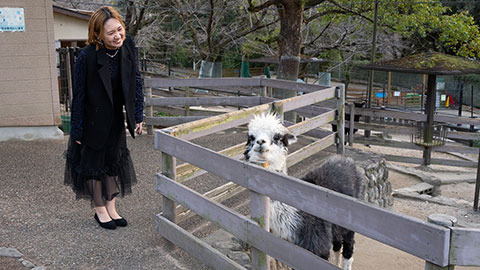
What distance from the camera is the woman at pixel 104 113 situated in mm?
3984

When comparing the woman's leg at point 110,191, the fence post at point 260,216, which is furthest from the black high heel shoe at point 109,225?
the fence post at point 260,216

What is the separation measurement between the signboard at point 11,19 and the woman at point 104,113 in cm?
382

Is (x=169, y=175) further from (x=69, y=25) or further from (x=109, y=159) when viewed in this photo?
(x=69, y=25)

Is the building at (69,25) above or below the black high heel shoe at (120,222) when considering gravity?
above

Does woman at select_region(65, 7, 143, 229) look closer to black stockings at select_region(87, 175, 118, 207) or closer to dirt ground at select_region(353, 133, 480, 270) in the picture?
black stockings at select_region(87, 175, 118, 207)

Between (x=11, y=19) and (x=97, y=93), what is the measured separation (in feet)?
13.2

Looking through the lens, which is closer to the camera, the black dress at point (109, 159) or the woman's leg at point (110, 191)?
the black dress at point (109, 159)

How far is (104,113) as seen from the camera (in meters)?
4.11

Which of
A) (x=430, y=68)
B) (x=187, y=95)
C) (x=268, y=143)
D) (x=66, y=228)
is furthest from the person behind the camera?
(x=187, y=95)

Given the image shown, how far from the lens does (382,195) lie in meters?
7.52

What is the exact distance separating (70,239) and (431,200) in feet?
21.2

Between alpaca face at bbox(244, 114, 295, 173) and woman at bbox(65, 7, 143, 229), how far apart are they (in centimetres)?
108

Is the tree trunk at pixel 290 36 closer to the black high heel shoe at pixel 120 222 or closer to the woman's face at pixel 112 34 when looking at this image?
the woman's face at pixel 112 34

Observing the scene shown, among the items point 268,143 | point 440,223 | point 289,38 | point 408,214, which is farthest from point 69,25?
point 440,223
